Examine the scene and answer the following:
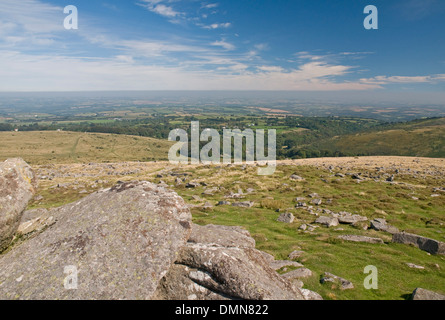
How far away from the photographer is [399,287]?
11.9 metres

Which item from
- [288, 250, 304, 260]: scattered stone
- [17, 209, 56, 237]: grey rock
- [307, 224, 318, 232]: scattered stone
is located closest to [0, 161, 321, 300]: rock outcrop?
[17, 209, 56, 237]: grey rock

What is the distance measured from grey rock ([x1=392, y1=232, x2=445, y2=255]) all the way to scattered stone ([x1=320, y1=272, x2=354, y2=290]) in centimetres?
789

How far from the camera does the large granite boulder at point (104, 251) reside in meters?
7.96

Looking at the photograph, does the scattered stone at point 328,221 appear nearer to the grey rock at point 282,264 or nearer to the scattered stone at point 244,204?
the scattered stone at point 244,204

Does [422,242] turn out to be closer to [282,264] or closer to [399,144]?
[282,264]

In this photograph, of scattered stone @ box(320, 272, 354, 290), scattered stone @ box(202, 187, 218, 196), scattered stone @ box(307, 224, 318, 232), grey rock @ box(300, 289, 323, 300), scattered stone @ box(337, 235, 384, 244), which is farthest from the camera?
scattered stone @ box(202, 187, 218, 196)

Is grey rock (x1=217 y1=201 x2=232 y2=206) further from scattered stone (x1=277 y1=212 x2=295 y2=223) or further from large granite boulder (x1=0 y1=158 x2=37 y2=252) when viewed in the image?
large granite boulder (x1=0 y1=158 x2=37 y2=252)

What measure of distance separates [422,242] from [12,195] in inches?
939

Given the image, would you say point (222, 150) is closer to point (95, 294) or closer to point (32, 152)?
point (32, 152)

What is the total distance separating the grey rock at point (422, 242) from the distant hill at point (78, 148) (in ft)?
417

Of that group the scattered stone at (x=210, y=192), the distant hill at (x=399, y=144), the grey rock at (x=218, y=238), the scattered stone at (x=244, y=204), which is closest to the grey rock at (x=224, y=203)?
the scattered stone at (x=244, y=204)

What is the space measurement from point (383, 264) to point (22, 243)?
19.0m

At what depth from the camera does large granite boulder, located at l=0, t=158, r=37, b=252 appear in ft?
32.4

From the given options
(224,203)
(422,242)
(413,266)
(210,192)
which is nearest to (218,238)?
(413,266)
